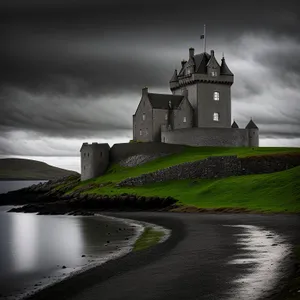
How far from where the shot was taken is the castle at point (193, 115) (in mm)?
88375

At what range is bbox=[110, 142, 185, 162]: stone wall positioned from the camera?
85.7m

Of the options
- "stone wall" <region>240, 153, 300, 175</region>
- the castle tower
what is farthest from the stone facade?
"stone wall" <region>240, 153, 300, 175</region>

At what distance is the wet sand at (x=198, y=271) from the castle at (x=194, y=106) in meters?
64.9

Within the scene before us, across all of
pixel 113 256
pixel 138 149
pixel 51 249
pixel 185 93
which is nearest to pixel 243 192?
pixel 51 249

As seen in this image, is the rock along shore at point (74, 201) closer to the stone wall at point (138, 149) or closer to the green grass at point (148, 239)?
the stone wall at point (138, 149)

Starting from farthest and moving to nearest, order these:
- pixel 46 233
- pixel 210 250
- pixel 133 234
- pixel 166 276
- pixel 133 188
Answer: pixel 133 188 → pixel 46 233 → pixel 133 234 → pixel 210 250 → pixel 166 276

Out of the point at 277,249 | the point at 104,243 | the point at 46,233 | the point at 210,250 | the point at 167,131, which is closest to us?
the point at 277,249

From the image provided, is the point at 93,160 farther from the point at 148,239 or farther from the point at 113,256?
the point at 113,256

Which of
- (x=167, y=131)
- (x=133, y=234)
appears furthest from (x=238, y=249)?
(x=167, y=131)

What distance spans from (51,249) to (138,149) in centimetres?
5614

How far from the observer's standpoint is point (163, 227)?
36688mm

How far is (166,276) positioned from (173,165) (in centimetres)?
5297

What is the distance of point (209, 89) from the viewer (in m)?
95.7

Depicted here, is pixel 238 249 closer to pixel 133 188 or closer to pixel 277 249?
pixel 277 249
